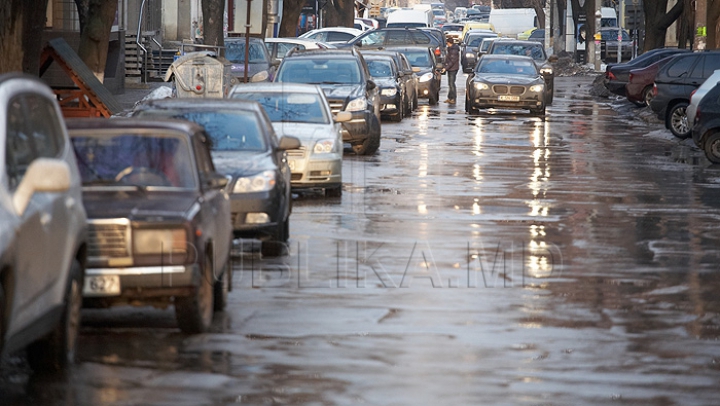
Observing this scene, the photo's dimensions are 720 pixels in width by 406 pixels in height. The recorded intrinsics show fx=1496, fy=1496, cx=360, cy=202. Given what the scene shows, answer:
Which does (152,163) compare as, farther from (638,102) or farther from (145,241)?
(638,102)

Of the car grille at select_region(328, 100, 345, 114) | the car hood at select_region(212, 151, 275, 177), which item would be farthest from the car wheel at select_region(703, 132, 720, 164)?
the car hood at select_region(212, 151, 275, 177)

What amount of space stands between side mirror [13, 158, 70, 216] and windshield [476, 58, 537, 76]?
3198cm

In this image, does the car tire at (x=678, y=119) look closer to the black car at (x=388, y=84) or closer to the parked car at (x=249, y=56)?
the black car at (x=388, y=84)

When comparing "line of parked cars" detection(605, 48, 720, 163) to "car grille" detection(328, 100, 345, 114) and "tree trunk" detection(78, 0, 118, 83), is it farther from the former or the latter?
"tree trunk" detection(78, 0, 118, 83)

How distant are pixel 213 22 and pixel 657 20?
20.0m

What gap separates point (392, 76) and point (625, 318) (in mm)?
24923

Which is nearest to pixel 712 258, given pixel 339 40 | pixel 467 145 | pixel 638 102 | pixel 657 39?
pixel 467 145

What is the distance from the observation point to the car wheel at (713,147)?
25625 millimetres

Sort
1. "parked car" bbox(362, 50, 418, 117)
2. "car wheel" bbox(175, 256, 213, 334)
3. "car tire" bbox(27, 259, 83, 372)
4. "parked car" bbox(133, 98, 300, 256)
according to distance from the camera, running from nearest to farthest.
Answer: "car tire" bbox(27, 259, 83, 372) → "car wheel" bbox(175, 256, 213, 334) → "parked car" bbox(133, 98, 300, 256) → "parked car" bbox(362, 50, 418, 117)

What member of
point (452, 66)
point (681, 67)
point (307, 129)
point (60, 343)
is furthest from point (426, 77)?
point (60, 343)

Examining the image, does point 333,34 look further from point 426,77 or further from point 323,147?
point 323,147

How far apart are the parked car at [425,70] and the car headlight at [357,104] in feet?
50.9

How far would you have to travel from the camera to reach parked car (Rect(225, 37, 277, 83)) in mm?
39281

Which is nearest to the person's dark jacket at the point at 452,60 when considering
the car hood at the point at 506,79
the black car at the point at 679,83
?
the car hood at the point at 506,79
